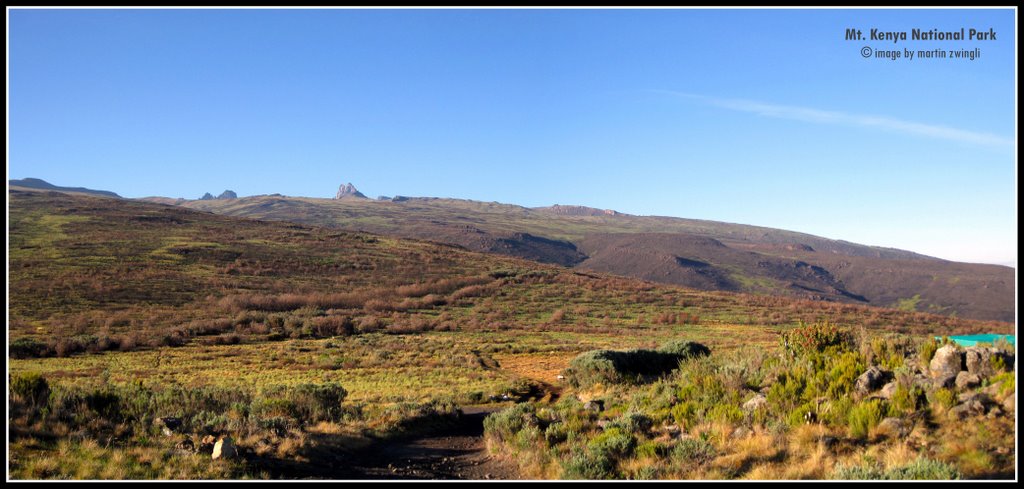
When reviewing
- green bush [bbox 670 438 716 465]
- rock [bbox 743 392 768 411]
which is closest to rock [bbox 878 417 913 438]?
rock [bbox 743 392 768 411]

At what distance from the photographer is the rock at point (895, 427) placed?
26.6 ft

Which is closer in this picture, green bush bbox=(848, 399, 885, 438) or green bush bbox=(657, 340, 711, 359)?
green bush bbox=(848, 399, 885, 438)

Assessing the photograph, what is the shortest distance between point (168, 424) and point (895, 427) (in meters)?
11.5

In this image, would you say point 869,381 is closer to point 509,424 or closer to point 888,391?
point 888,391

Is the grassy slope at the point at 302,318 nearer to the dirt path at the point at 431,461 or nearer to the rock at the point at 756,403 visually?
the dirt path at the point at 431,461

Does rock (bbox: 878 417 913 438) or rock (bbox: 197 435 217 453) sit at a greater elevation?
rock (bbox: 878 417 913 438)

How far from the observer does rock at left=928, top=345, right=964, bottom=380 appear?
9133mm

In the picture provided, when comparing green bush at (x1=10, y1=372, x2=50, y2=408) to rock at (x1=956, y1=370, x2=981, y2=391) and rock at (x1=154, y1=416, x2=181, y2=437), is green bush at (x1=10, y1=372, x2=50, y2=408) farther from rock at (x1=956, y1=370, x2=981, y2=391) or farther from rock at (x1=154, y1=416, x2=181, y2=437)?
rock at (x1=956, y1=370, x2=981, y2=391)

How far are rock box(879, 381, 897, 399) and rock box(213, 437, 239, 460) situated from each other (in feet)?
32.1

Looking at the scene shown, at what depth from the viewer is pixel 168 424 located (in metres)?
10.4

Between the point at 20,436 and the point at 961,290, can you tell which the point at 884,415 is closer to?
the point at 20,436

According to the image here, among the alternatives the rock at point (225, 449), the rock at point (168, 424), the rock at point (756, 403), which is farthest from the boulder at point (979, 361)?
the rock at point (168, 424)
